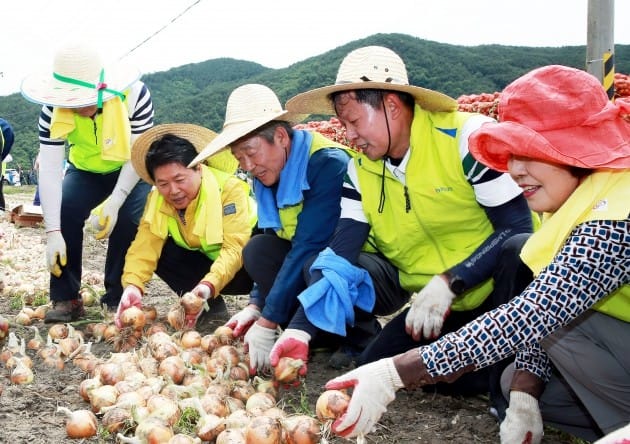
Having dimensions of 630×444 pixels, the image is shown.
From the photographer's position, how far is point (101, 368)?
2.19 metres

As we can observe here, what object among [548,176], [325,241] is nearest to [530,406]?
[548,176]

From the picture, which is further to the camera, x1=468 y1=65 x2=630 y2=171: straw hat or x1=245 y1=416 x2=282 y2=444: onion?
x1=245 y1=416 x2=282 y2=444: onion

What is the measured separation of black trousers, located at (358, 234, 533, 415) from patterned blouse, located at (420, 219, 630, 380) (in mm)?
504

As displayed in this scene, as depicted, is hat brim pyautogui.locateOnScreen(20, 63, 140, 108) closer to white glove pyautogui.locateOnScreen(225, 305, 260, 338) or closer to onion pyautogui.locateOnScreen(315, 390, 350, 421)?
white glove pyautogui.locateOnScreen(225, 305, 260, 338)

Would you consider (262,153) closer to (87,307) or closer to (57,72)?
(57,72)

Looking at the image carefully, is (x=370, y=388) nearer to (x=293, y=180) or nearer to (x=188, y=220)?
(x=293, y=180)

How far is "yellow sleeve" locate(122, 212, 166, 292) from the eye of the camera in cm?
295

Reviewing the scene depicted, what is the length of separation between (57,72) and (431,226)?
6.66 ft

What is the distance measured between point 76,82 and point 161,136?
0.51 meters

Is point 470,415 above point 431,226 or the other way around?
the other way around

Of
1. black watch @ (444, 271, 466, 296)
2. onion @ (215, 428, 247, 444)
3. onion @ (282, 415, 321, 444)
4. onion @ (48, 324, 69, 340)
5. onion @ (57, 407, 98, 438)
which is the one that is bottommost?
onion @ (48, 324, 69, 340)

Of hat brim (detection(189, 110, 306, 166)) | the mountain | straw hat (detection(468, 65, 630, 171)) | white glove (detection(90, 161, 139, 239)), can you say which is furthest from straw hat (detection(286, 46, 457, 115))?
the mountain

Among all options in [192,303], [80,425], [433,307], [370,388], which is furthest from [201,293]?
[370,388]

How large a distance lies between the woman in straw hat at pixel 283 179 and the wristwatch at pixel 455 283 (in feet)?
2.24
